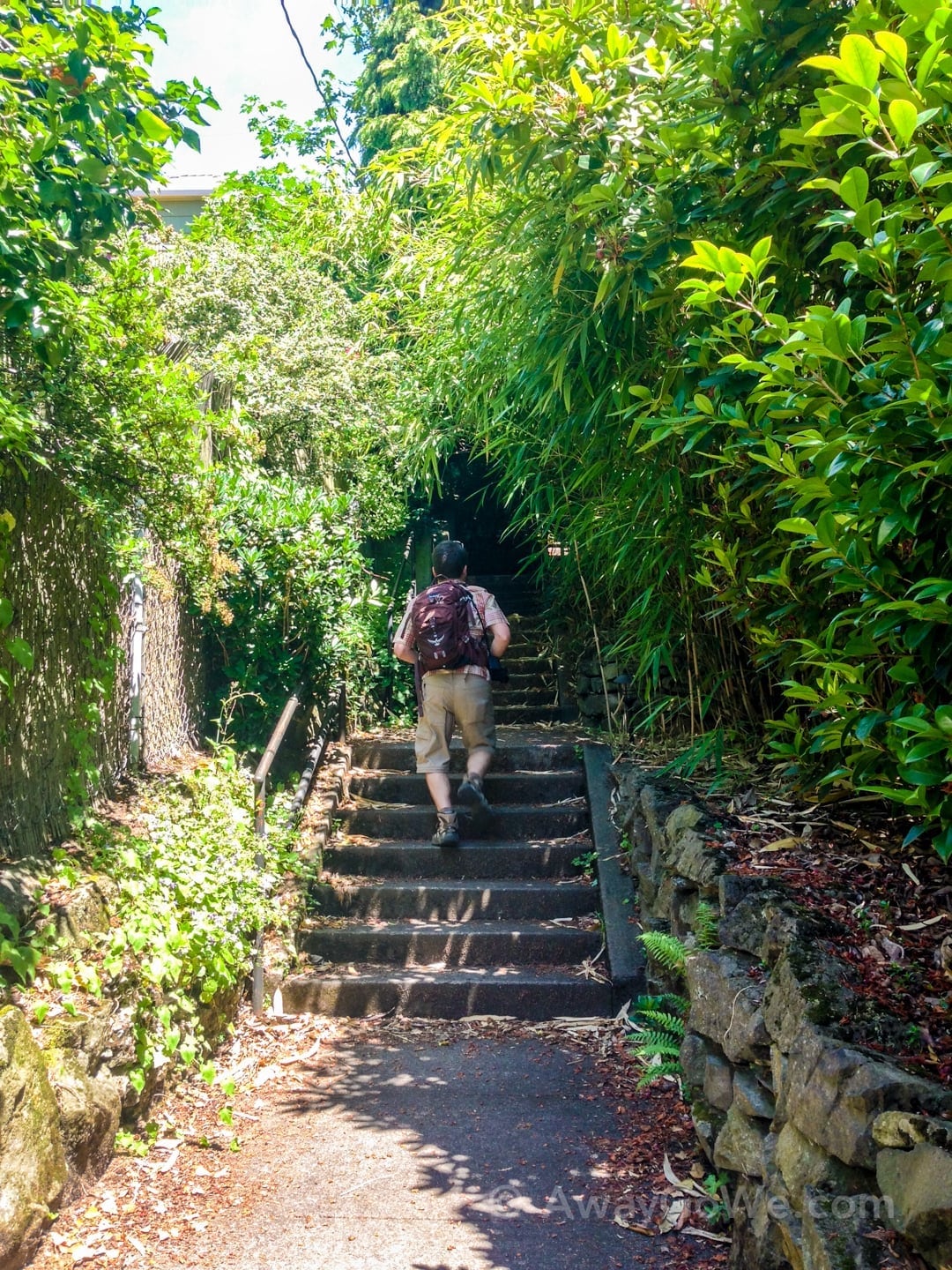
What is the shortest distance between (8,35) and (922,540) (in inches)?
106

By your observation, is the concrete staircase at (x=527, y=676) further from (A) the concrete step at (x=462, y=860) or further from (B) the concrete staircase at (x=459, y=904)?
(A) the concrete step at (x=462, y=860)

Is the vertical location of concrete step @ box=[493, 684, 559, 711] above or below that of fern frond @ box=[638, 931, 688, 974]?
above

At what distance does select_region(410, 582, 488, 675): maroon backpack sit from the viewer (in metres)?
5.30

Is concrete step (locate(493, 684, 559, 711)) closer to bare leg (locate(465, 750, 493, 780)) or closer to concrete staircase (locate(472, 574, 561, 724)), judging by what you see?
concrete staircase (locate(472, 574, 561, 724))

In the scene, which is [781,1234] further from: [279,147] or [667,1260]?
[279,147]

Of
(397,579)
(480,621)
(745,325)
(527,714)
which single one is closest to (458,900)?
(480,621)

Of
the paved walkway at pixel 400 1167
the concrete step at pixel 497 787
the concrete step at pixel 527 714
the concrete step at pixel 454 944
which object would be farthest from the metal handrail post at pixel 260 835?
the concrete step at pixel 527 714

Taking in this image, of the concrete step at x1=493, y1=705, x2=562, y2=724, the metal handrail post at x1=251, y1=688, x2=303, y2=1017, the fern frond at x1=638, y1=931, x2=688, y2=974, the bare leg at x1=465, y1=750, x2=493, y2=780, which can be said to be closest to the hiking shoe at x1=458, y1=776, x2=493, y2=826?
the bare leg at x1=465, y1=750, x2=493, y2=780

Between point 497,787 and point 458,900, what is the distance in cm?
103

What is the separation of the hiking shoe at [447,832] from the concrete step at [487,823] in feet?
0.64

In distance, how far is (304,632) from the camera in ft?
18.9

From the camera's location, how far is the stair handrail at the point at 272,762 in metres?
4.32

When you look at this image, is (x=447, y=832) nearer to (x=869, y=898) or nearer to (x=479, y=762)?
(x=479, y=762)

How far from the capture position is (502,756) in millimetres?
6199
